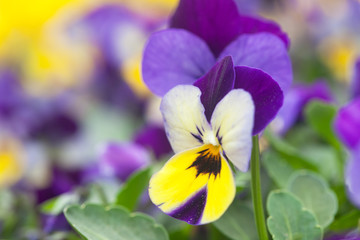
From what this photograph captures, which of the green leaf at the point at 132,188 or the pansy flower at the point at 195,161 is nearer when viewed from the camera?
the pansy flower at the point at 195,161

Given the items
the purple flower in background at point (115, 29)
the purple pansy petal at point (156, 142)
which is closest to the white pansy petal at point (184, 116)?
the purple pansy petal at point (156, 142)

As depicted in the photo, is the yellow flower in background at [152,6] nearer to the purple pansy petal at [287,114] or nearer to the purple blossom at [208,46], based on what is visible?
the purple pansy petal at [287,114]

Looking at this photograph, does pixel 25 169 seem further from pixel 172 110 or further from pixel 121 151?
pixel 172 110

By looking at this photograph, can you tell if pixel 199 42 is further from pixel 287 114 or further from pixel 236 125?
pixel 287 114

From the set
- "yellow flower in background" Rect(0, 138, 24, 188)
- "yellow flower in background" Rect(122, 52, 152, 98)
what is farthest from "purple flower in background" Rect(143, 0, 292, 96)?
"yellow flower in background" Rect(122, 52, 152, 98)

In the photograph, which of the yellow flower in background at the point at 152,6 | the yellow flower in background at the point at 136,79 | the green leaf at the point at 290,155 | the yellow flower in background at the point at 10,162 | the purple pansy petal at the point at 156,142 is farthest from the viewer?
the yellow flower in background at the point at 152,6

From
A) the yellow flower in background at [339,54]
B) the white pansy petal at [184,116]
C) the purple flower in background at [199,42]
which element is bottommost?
the yellow flower in background at [339,54]

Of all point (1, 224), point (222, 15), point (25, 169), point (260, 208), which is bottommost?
point (25, 169)

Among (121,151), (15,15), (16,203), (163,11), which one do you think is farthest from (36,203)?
(15,15)
